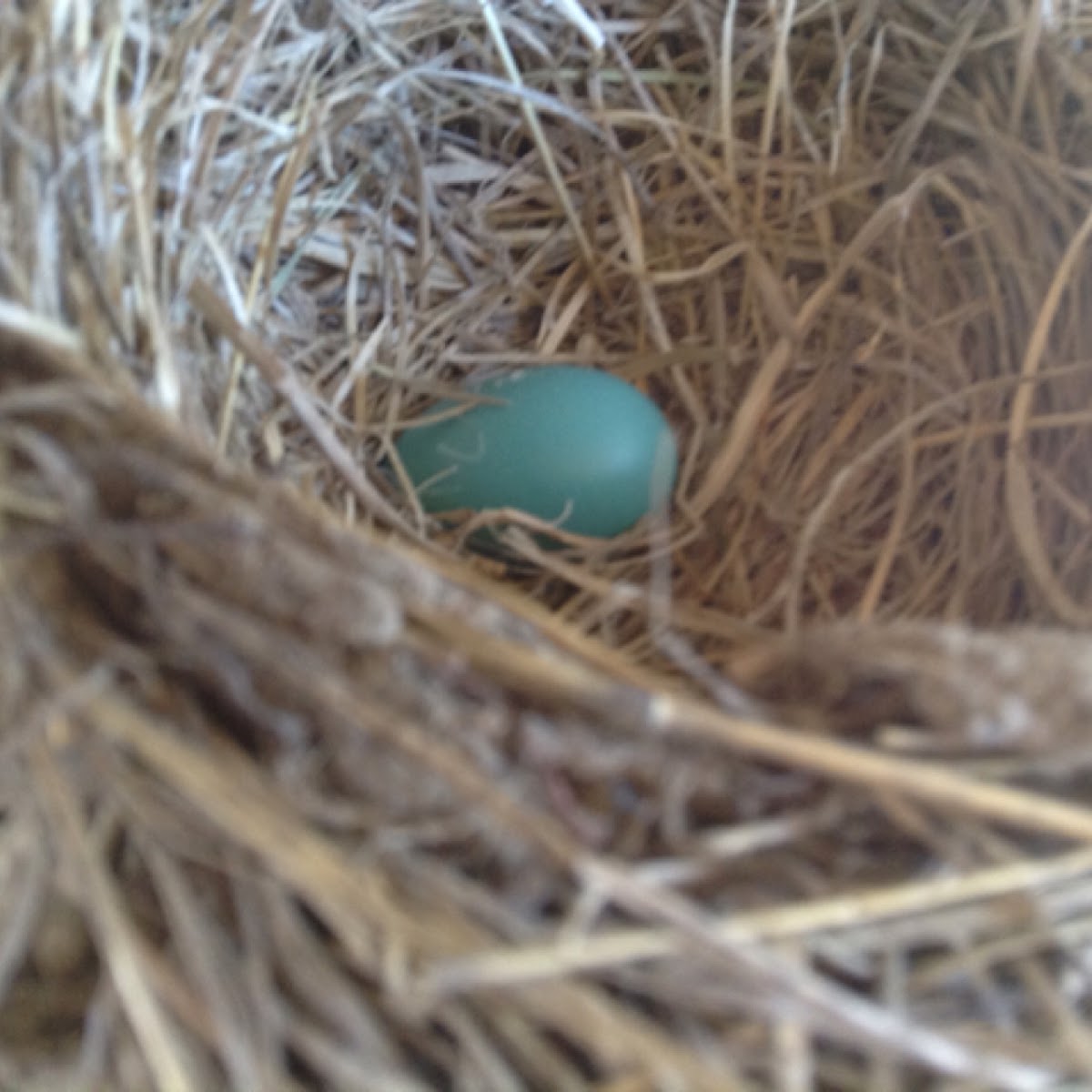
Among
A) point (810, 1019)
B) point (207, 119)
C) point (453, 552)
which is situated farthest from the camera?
point (453, 552)

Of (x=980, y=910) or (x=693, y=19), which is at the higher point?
(x=693, y=19)

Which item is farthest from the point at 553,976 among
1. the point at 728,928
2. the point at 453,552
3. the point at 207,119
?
the point at 207,119

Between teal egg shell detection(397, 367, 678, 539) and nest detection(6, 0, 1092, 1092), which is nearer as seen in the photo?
nest detection(6, 0, 1092, 1092)

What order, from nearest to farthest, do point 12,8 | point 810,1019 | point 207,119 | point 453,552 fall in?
point 810,1019
point 12,8
point 207,119
point 453,552

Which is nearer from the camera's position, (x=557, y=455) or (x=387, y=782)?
(x=387, y=782)

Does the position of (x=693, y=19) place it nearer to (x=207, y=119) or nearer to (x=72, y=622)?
(x=207, y=119)

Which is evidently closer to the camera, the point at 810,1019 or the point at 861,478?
the point at 810,1019

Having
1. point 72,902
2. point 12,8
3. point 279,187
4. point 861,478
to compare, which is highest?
point 12,8

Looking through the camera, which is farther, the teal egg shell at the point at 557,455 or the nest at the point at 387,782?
the teal egg shell at the point at 557,455
